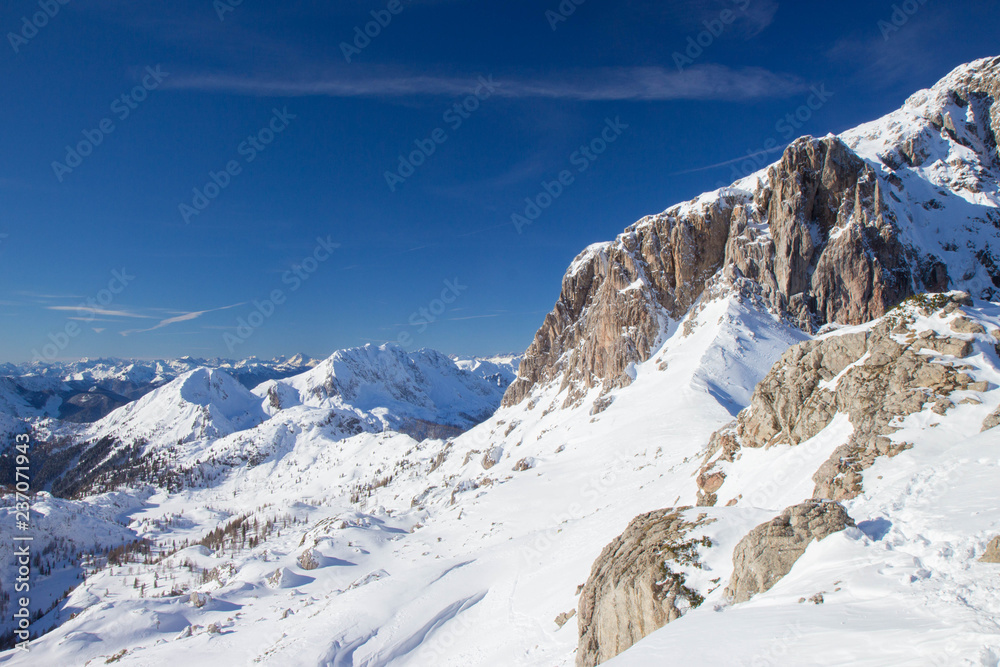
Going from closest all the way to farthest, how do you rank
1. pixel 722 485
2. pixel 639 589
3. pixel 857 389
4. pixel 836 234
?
pixel 639 589 → pixel 857 389 → pixel 722 485 → pixel 836 234

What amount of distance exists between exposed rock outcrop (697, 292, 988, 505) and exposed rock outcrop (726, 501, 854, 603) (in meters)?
3.06

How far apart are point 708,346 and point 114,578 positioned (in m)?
108

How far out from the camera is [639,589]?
1125 centimetres

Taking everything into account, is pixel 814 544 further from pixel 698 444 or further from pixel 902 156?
pixel 902 156

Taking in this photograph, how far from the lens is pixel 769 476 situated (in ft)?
56.6

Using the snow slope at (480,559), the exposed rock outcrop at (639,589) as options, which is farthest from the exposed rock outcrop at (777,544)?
the snow slope at (480,559)

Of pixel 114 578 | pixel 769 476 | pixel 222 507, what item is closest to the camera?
pixel 769 476

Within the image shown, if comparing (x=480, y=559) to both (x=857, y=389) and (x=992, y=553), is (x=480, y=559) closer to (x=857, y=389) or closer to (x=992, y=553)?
(x=857, y=389)

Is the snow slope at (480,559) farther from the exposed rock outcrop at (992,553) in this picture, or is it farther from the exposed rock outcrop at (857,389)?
the exposed rock outcrop at (992,553)

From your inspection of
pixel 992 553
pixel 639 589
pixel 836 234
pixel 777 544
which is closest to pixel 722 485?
pixel 639 589

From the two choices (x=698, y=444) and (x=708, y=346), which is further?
(x=708, y=346)

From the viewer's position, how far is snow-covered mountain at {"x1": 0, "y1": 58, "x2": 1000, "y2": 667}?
838 centimetres

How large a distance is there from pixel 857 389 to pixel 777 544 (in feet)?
34.8

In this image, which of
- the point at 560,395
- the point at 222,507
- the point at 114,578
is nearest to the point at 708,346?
the point at 560,395
